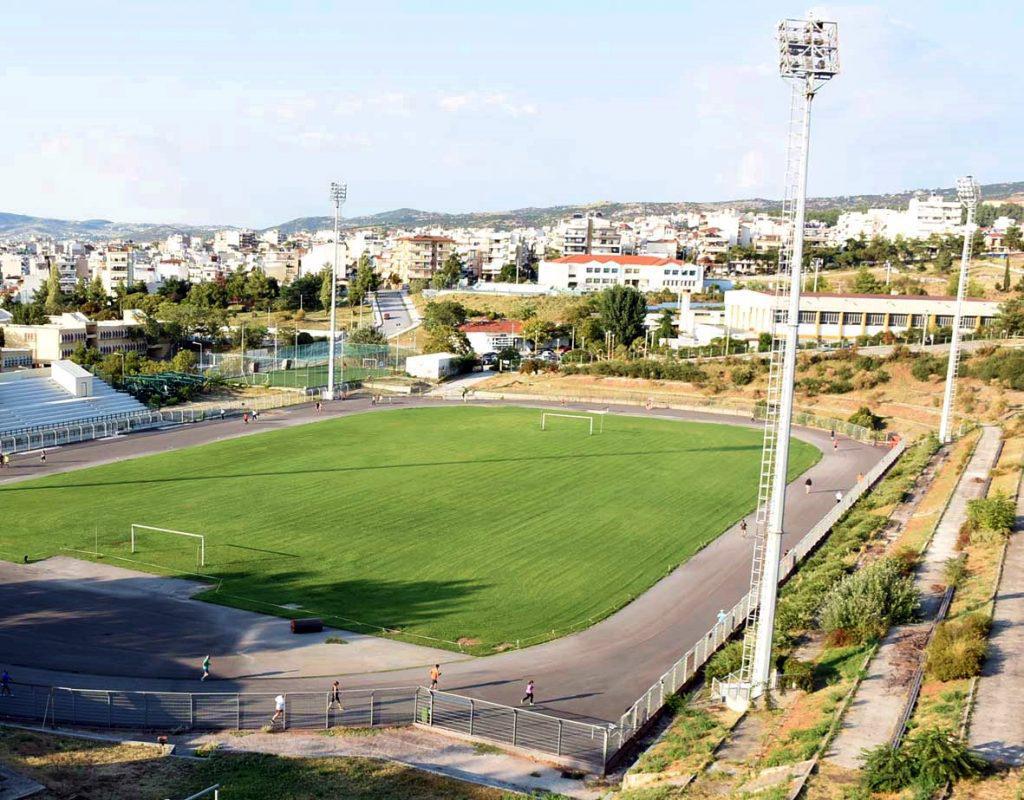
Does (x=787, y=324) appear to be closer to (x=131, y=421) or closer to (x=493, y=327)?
(x=131, y=421)

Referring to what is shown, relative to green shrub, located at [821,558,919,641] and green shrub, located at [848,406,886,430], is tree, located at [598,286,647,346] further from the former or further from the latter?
green shrub, located at [821,558,919,641]

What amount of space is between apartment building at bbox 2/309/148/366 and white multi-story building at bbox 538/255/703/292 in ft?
197

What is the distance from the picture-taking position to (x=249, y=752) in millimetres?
19109

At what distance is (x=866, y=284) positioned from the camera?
10838cm

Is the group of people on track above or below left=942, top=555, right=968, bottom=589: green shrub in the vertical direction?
below

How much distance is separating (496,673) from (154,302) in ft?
315

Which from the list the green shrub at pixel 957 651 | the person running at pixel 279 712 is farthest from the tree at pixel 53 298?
the green shrub at pixel 957 651

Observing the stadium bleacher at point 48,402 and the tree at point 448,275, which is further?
the tree at point 448,275

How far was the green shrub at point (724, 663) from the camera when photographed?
74.2 feet

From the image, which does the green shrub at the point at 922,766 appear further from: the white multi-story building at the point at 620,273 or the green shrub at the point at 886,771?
the white multi-story building at the point at 620,273

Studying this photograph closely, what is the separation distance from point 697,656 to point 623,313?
68804 millimetres

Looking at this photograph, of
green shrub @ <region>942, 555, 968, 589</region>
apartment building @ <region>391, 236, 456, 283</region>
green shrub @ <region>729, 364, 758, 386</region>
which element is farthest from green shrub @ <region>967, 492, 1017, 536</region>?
apartment building @ <region>391, 236, 456, 283</region>

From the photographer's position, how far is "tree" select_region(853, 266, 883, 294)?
10788 cm

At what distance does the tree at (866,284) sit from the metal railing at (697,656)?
3055 inches
